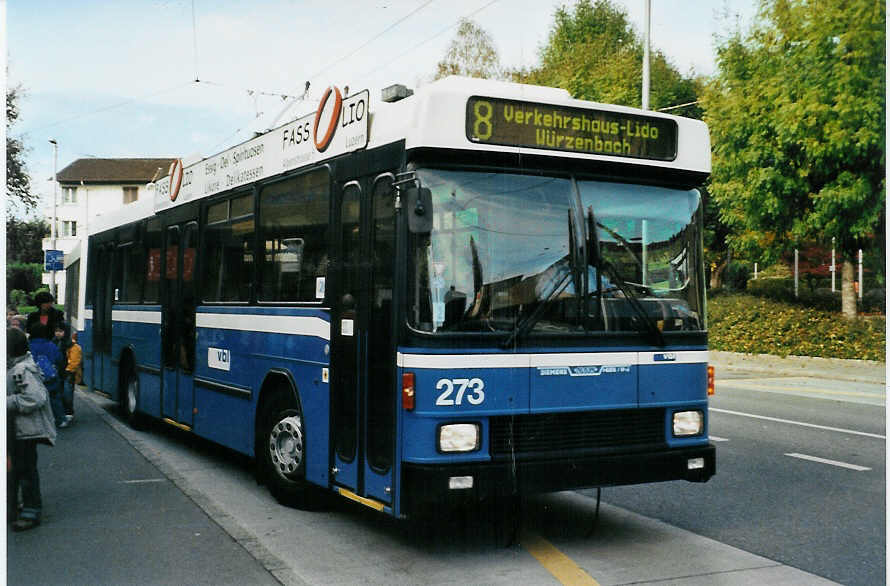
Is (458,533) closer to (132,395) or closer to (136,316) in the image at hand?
(136,316)

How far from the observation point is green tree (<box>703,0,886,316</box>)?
1819 centimetres

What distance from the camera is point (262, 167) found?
8234 mm

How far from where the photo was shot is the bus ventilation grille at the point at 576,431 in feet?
18.8

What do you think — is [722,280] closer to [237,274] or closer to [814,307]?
[814,307]

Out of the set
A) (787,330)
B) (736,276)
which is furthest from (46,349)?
(736,276)

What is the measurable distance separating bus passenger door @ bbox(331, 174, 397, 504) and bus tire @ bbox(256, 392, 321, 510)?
73 cm

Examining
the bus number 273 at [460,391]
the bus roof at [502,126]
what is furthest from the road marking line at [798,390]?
the bus number 273 at [460,391]

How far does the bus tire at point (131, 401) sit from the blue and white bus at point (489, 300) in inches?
204

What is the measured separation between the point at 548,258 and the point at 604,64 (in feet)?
96.2

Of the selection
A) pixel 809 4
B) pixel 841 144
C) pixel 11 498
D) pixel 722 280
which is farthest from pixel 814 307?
pixel 11 498

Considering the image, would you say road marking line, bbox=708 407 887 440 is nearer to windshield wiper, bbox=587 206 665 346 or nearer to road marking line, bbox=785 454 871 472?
road marking line, bbox=785 454 871 472

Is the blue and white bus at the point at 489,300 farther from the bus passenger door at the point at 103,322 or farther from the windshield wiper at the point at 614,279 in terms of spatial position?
the bus passenger door at the point at 103,322

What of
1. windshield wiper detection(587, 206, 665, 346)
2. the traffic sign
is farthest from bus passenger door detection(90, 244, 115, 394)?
the traffic sign

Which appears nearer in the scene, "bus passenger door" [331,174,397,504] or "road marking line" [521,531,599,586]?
"road marking line" [521,531,599,586]
